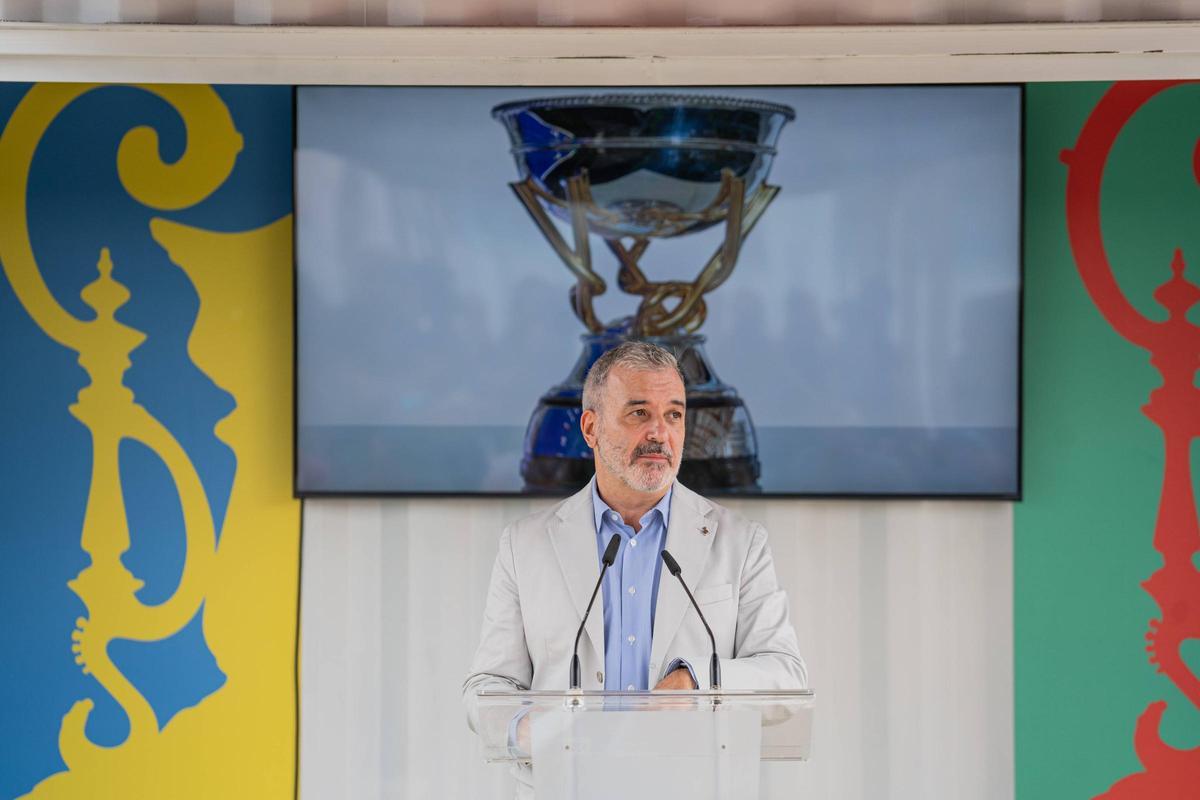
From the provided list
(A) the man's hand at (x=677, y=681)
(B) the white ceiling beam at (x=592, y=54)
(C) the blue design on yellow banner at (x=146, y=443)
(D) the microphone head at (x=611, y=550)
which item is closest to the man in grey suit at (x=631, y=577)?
(A) the man's hand at (x=677, y=681)

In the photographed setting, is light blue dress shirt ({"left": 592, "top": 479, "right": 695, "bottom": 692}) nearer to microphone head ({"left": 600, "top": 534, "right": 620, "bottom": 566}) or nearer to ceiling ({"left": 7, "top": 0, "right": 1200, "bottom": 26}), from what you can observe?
microphone head ({"left": 600, "top": 534, "right": 620, "bottom": 566})

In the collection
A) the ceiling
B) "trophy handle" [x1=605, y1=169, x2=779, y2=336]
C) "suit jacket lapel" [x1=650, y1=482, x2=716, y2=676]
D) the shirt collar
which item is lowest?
"suit jacket lapel" [x1=650, y1=482, x2=716, y2=676]

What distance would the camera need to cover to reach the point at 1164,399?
3.96 metres

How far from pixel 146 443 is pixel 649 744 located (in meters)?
2.40

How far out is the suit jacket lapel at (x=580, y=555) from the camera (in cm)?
267

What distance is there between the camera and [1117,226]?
13.0ft

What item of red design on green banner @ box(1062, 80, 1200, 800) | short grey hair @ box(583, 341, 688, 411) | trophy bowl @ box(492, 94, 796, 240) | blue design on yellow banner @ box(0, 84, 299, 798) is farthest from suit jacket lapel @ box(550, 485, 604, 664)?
red design on green banner @ box(1062, 80, 1200, 800)

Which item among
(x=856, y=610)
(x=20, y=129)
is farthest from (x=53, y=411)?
(x=856, y=610)

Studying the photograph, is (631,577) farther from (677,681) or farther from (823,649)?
(823,649)

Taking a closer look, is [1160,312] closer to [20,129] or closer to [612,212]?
[612,212]

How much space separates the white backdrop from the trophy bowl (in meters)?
0.89

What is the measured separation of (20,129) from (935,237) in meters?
2.73

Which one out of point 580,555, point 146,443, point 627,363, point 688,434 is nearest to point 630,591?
point 580,555

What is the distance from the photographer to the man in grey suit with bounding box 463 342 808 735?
2.66 metres
